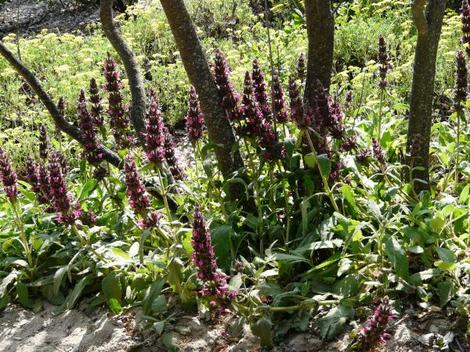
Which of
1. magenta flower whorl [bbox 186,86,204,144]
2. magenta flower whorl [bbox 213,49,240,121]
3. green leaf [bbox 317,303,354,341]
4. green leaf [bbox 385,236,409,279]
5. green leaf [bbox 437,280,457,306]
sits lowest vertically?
green leaf [bbox 317,303,354,341]

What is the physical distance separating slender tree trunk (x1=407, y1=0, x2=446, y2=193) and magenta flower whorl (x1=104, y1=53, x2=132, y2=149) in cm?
183

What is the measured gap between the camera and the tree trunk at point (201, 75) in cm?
366

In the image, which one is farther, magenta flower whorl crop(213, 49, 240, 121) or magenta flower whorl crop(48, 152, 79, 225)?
magenta flower whorl crop(213, 49, 240, 121)

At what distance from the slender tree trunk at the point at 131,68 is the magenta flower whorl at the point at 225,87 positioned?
994 millimetres

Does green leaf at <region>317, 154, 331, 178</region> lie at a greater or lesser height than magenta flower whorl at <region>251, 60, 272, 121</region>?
lesser

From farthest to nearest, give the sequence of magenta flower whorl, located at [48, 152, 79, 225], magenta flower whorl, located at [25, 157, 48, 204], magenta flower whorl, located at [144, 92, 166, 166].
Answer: magenta flower whorl, located at [25, 157, 48, 204]
magenta flower whorl, located at [144, 92, 166, 166]
magenta flower whorl, located at [48, 152, 79, 225]

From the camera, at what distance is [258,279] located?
3133 mm

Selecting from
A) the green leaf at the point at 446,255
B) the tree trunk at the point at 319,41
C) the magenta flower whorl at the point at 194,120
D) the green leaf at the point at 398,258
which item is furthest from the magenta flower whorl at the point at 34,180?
the green leaf at the point at 446,255

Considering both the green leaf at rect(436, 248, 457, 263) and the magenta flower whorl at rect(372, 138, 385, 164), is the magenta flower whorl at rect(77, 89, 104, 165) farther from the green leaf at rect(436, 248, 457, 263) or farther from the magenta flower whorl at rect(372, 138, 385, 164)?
the green leaf at rect(436, 248, 457, 263)

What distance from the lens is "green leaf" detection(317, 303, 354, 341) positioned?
2.93 m

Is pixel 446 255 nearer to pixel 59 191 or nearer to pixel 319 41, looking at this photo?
pixel 319 41

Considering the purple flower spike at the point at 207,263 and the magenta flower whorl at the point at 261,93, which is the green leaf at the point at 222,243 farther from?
the magenta flower whorl at the point at 261,93

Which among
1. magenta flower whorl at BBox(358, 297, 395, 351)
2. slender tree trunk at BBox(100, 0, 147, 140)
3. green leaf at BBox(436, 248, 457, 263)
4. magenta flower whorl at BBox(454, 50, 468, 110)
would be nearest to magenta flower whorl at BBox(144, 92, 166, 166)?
slender tree trunk at BBox(100, 0, 147, 140)

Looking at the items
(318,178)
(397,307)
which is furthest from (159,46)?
(397,307)
